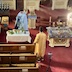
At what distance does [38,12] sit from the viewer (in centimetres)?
1638

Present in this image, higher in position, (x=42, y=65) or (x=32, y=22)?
(x=32, y=22)

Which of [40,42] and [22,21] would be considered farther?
[22,21]

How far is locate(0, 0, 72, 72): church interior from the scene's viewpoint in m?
9.27

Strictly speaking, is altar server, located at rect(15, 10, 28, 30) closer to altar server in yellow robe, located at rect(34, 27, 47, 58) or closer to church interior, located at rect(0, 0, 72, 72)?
church interior, located at rect(0, 0, 72, 72)

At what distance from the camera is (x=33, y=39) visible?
12.6 metres

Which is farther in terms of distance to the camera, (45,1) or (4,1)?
(45,1)

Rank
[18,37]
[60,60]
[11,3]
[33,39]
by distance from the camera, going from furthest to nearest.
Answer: [11,3] < [33,39] < [18,37] < [60,60]

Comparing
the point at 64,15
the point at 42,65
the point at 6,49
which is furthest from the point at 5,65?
the point at 64,15

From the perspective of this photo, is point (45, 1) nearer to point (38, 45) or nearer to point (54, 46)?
point (54, 46)

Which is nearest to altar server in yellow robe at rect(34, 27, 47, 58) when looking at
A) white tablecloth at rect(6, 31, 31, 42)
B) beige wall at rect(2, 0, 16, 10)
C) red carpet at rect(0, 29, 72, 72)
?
red carpet at rect(0, 29, 72, 72)

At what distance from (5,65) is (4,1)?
25.6ft

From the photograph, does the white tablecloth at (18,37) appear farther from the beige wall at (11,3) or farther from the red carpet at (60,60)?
the beige wall at (11,3)

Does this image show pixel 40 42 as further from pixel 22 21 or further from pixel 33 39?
pixel 22 21

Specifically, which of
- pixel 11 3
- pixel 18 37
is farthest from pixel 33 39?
pixel 11 3
